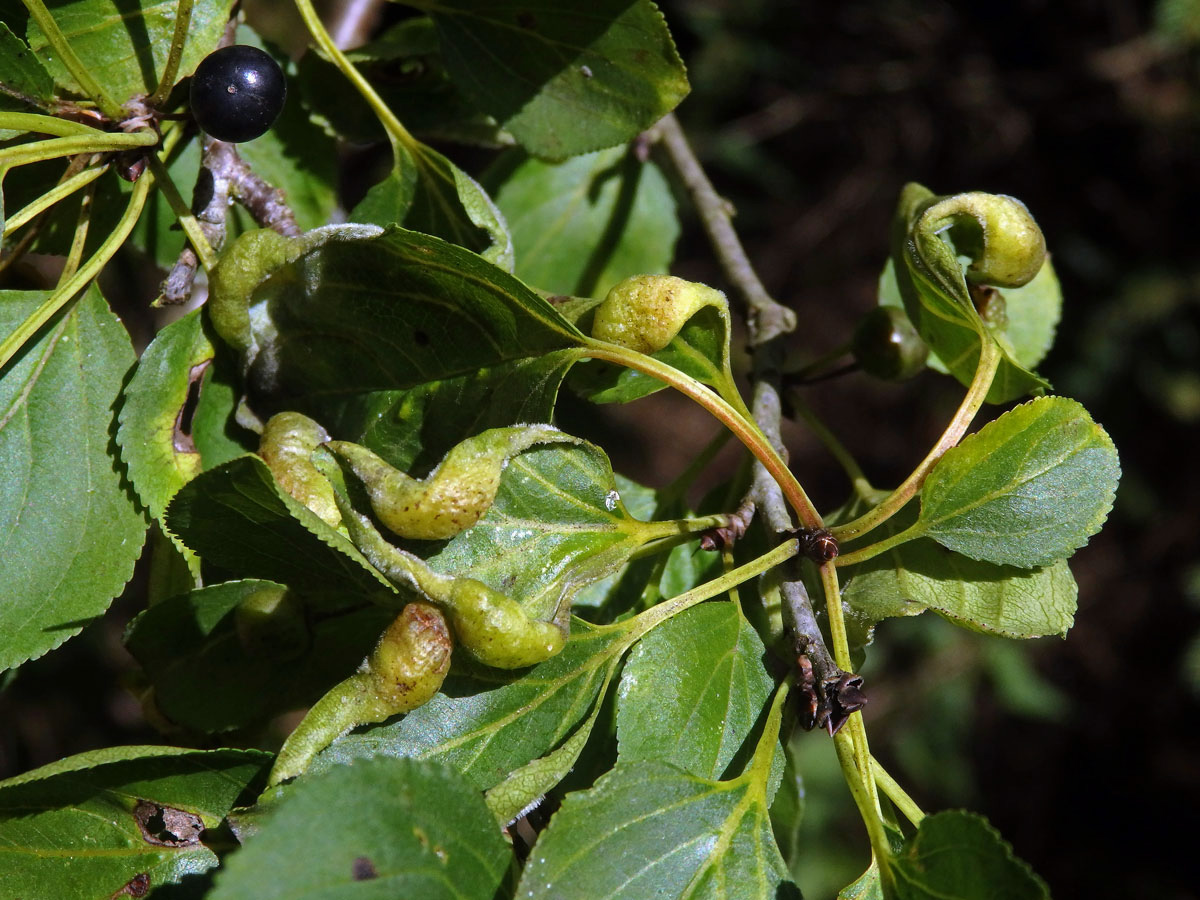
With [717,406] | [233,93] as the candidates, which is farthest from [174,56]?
[717,406]

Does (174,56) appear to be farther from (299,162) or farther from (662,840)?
(662,840)

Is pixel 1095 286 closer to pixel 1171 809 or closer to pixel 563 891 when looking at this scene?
pixel 1171 809

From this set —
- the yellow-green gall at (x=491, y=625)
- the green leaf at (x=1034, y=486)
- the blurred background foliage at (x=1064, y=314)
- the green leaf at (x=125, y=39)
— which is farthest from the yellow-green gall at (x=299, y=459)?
the blurred background foliage at (x=1064, y=314)

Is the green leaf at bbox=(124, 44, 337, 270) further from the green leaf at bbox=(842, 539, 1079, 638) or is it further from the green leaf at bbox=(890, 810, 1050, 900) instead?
the green leaf at bbox=(890, 810, 1050, 900)

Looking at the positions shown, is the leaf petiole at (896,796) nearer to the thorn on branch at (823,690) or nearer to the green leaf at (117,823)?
the thorn on branch at (823,690)

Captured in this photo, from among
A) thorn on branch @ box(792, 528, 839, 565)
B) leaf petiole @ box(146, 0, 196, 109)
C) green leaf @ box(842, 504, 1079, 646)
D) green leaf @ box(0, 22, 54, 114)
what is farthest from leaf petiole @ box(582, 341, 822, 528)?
green leaf @ box(0, 22, 54, 114)

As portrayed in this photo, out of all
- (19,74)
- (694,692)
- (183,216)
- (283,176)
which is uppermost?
(19,74)
